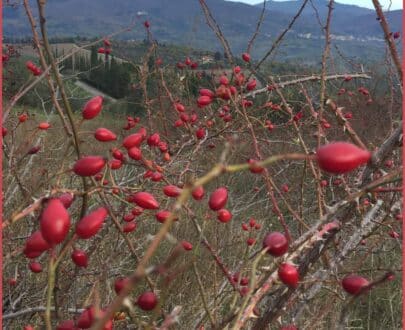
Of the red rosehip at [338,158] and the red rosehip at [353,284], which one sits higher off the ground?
the red rosehip at [338,158]

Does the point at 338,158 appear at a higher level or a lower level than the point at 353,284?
higher

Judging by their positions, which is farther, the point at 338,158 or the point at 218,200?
the point at 218,200

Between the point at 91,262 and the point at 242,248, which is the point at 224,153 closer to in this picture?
the point at 91,262

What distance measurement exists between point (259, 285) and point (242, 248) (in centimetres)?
287

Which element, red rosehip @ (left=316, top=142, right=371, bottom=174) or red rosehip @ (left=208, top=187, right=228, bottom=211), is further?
red rosehip @ (left=208, top=187, right=228, bottom=211)

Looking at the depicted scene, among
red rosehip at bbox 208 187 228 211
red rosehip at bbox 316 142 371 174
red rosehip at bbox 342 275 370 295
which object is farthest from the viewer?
red rosehip at bbox 208 187 228 211

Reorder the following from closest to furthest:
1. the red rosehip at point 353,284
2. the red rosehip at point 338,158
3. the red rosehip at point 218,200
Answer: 1. the red rosehip at point 338,158
2. the red rosehip at point 353,284
3. the red rosehip at point 218,200

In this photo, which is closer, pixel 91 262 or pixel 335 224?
pixel 335 224

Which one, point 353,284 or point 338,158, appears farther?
point 353,284

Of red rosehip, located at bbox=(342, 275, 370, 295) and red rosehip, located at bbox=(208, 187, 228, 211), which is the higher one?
red rosehip, located at bbox=(208, 187, 228, 211)

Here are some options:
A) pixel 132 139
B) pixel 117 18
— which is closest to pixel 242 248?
pixel 132 139

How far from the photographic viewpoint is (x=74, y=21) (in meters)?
69.2

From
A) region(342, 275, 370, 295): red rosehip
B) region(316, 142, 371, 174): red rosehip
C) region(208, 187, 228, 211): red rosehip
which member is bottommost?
region(342, 275, 370, 295): red rosehip

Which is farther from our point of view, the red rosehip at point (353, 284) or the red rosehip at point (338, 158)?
the red rosehip at point (353, 284)
